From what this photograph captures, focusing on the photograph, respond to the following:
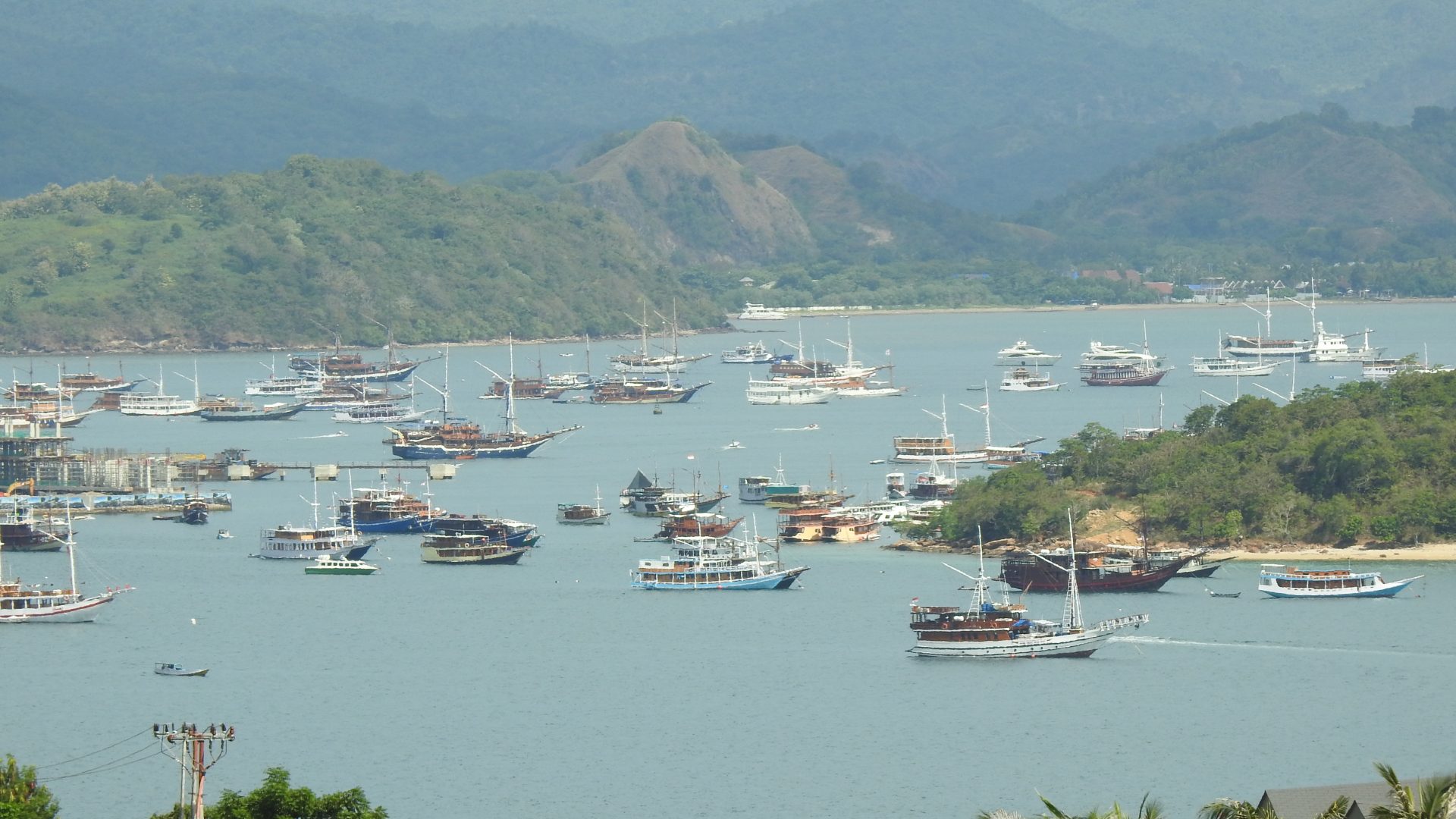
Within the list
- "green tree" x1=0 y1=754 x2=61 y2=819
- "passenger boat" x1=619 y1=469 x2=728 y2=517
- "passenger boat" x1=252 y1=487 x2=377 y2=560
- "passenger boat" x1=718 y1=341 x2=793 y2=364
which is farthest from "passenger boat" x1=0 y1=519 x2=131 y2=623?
"passenger boat" x1=718 y1=341 x2=793 y2=364

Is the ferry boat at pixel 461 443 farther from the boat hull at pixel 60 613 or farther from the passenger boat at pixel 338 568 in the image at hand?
the boat hull at pixel 60 613

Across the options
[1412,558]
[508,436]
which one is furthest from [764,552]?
[508,436]

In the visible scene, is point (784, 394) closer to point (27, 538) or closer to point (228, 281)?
point (27, 538)

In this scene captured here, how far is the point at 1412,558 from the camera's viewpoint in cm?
6156

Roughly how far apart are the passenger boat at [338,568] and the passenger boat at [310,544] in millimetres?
1174

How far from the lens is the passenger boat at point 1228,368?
13688cm

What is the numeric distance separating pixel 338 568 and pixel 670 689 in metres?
18.1

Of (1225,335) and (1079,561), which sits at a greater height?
(1225,335)

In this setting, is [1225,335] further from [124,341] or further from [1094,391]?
[124,341]

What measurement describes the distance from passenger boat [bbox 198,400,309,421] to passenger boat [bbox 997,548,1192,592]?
66.1 metres

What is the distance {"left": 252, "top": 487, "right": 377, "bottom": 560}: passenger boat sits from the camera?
2653 inches

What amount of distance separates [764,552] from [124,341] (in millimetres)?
114784

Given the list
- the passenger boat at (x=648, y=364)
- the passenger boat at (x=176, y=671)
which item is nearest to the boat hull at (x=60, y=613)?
the passenger boat at (x=176, y=671)

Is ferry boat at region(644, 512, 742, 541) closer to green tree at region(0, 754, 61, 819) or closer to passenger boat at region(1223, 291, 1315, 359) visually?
green tree at region(0, 754, 61, 819)
